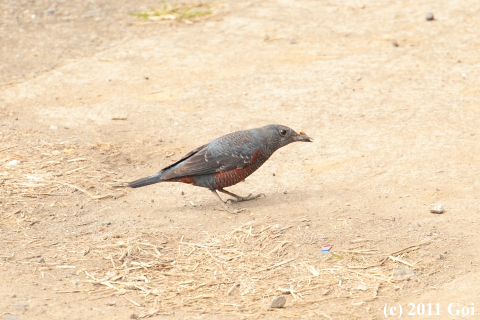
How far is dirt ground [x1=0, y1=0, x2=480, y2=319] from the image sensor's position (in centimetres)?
471

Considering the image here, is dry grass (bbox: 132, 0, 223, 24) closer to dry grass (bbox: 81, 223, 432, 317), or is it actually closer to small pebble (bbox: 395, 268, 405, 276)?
dry grass (bbox: 81, 223, 432, 317)

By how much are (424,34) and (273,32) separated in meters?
2.55

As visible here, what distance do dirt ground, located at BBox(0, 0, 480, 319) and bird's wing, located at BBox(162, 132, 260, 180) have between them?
403 mm

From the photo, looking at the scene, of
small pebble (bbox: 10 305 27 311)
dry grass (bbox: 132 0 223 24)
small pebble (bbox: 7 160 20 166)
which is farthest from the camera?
dry grass (bbox: 132 0 223 24)

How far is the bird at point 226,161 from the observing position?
6.08 metres

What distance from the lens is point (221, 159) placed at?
6.10 meters

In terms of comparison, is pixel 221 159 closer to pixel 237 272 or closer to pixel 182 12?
pixel 237 272

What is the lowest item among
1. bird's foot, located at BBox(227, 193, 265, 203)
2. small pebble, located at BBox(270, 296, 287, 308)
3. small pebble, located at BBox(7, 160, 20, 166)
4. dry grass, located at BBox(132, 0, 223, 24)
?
bird's foot, located at BBox(227, 193, 265, 203)

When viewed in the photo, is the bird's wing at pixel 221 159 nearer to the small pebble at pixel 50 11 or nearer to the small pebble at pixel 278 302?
the small pebble at pixel 278 302

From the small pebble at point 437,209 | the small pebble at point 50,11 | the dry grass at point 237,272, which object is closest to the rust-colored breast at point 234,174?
the dry grass at point 237,272

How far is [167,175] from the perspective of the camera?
6.10m

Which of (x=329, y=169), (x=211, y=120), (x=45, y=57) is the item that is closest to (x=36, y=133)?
(x=211, y=120)

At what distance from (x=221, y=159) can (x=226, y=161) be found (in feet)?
0.21

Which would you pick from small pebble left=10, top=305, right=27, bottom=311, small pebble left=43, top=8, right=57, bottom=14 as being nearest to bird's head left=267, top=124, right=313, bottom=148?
small pebble left=10, top=305, right=27, bottom=311
